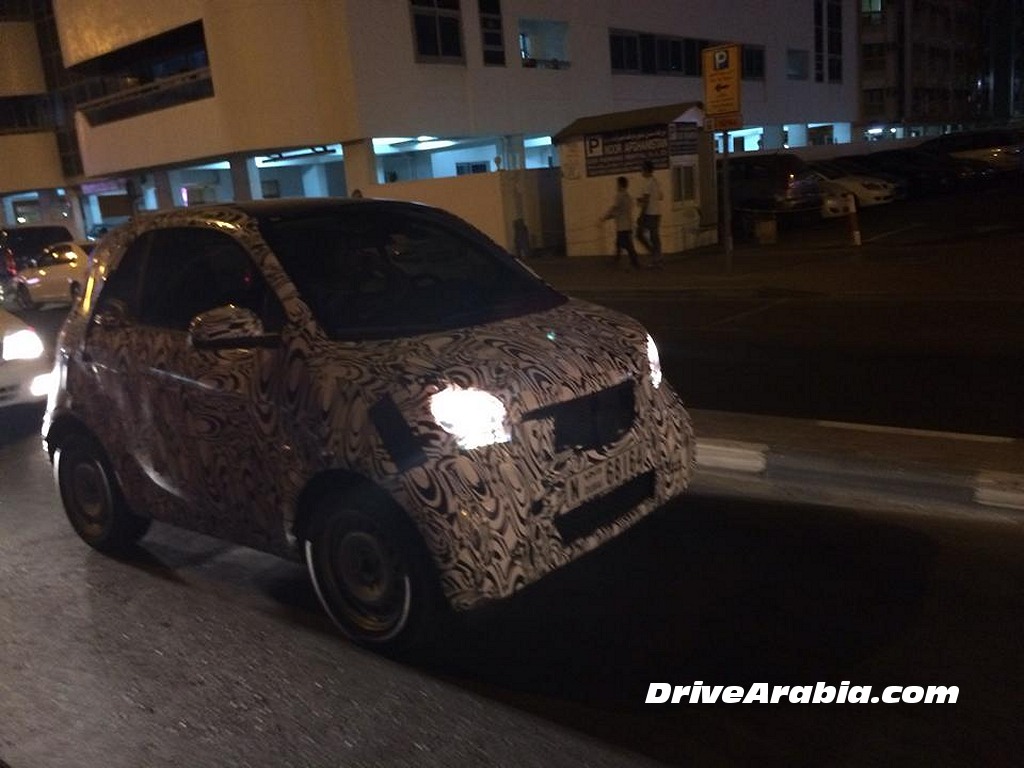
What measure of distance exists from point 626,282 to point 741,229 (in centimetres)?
669

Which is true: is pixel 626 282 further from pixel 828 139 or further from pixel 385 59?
pixel 828 139

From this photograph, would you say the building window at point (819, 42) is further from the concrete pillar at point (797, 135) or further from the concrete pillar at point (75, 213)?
the concrete pillar at point (75, 213)

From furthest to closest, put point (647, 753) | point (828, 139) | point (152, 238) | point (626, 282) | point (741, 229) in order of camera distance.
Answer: point (828, 139)
point (741, 229)
point (626, 282)
point (152, 238)
point (647, 753)

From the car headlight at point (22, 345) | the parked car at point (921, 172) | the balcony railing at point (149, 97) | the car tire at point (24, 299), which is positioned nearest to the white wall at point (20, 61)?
the balcony railing at point (149, 97)

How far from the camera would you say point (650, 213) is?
17656mm

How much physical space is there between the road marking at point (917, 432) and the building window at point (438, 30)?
80.1ft

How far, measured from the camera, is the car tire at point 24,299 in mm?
20562

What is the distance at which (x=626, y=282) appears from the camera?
17047 millimetres

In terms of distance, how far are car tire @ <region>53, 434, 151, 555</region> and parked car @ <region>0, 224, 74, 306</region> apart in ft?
57.3

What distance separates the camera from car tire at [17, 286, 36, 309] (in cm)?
2056

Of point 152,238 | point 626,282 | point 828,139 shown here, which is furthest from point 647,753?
point 828,139

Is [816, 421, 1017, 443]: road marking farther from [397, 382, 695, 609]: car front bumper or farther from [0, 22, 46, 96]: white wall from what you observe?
[0, 22, 46, 96]: white wall

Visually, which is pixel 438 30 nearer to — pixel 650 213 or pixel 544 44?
pixel 544 44

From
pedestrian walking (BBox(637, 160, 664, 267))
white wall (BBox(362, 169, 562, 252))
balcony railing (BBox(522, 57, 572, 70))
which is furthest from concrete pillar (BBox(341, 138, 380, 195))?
pedestrian walking (BBox(637, 160, 664, 267))
